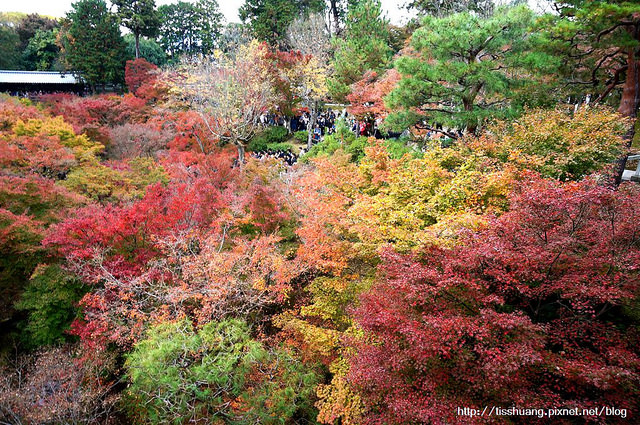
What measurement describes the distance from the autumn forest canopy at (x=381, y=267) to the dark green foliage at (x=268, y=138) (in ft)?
30.7

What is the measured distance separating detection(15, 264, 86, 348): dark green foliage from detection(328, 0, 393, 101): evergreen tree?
17.3 m

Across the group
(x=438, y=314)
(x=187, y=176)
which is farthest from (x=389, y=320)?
(x=187, y=176)

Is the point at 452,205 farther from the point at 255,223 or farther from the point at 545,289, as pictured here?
the point at 255,223

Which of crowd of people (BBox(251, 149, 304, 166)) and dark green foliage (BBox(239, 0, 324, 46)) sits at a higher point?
dark green foliage (BBox(239, 0, 324, 46))

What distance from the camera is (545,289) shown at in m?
5.10

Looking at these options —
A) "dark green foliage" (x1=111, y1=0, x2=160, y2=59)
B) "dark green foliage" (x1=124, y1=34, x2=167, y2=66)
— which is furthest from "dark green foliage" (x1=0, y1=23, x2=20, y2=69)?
"dark green foliage" (x1=111, y1=0, x2=160, y2=59)

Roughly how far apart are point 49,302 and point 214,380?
6.24 meters

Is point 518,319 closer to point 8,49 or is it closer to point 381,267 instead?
point 381,267

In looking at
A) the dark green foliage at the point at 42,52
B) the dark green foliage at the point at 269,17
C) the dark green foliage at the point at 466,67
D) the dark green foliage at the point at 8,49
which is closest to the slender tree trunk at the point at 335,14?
the dark green foliage at the point at 269,17

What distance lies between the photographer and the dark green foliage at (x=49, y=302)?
31.4 ft

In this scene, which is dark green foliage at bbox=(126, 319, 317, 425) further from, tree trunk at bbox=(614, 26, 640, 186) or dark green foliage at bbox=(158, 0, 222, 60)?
dark green foliage at bbox=(158, 0, 222, 60)

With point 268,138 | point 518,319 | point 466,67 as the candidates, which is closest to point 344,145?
point 466,67

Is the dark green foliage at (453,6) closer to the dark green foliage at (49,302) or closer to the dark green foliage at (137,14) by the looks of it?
the dark green foliage at (137,14)

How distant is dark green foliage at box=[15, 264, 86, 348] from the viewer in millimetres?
9586
